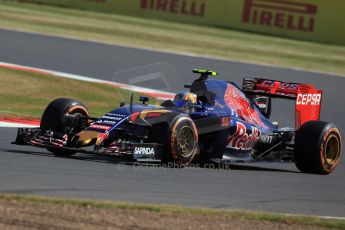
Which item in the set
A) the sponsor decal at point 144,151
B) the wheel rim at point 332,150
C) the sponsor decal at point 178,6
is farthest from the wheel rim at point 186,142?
the sponsor decal at point 178,6

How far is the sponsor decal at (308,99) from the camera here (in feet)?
44.9

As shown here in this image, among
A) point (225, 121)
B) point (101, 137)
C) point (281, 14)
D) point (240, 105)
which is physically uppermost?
point (281, 14)

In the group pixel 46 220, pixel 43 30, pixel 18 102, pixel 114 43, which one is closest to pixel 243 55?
pixel 114 43

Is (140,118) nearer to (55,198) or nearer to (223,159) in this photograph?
(223,159)

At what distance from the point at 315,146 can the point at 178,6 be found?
25275 millimetres

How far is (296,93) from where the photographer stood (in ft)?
44.9

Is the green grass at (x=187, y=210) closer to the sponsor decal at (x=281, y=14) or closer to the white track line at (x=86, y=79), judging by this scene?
the white track line at (x=86, y=79)

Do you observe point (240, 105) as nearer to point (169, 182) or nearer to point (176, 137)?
point (176, 137)

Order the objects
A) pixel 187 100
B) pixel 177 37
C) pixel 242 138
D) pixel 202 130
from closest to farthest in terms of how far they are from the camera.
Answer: pixel 202 130, pixel 187 100, pixel 242 138, pixel 177 37

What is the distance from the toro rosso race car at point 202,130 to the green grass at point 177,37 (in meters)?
15.1

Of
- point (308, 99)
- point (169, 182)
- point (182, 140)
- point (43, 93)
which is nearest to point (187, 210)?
point (169, 182)

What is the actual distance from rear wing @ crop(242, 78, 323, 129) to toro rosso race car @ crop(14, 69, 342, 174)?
1 centimetres

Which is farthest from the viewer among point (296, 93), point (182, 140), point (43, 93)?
point (43, 93)

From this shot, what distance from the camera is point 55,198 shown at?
8781 mm
